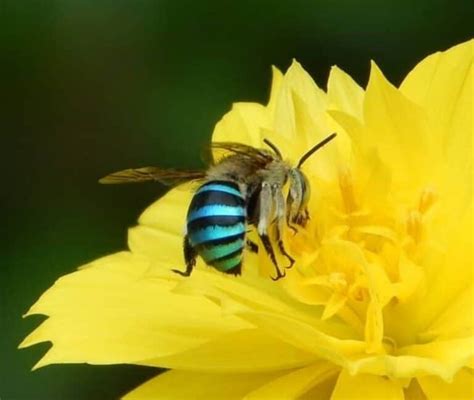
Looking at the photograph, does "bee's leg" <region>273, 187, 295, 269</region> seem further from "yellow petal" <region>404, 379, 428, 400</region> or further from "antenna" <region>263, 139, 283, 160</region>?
"yellow petal" <region>404, 379, 428, 400</region>

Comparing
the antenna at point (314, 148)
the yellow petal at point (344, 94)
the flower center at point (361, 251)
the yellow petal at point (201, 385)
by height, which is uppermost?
the yellow petal at point (344, 94)

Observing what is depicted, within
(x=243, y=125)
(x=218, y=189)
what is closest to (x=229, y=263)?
(x=218, y=189)

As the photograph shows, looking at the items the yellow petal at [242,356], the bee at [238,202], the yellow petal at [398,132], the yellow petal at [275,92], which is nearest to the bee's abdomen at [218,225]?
the bee at [238,202]

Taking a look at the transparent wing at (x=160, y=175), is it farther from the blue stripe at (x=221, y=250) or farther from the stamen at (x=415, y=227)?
the stamen at (x=415, y=227)

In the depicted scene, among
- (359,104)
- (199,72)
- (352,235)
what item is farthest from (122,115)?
(352,235)

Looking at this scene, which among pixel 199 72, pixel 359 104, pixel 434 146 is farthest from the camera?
pixel 199 72

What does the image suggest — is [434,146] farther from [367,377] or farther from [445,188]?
[367,377]
